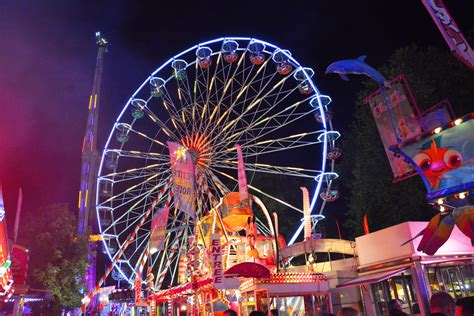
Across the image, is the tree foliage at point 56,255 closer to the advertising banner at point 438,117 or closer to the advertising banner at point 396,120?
the advertising banner at point 396,120

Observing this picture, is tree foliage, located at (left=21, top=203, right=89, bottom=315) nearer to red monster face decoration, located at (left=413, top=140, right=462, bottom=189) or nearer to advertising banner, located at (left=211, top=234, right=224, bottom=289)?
advertising banner, located at (left=211, top=234, right=224, bottom=289)

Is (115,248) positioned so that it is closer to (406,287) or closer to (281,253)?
(281,253)

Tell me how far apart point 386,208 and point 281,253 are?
19.5ft

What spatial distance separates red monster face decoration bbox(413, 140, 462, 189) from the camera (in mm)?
9008

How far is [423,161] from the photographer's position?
9.56m

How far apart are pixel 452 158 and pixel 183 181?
6.68 m

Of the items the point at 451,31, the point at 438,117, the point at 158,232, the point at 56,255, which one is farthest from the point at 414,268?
the point at 56,255

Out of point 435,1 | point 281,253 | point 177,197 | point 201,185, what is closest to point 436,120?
point 435,1

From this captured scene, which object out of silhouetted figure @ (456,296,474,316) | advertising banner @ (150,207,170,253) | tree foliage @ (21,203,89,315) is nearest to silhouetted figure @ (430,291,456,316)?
silhouetted figure @ (456,296,474,316)

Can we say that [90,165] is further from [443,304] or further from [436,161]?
[443,304]

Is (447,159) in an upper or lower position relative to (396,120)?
lower

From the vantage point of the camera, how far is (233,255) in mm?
16219

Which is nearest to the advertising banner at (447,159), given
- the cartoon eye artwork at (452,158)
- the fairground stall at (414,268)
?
the cartoon eye artwork at (452,158)

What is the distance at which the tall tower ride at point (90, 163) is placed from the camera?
3684cm
